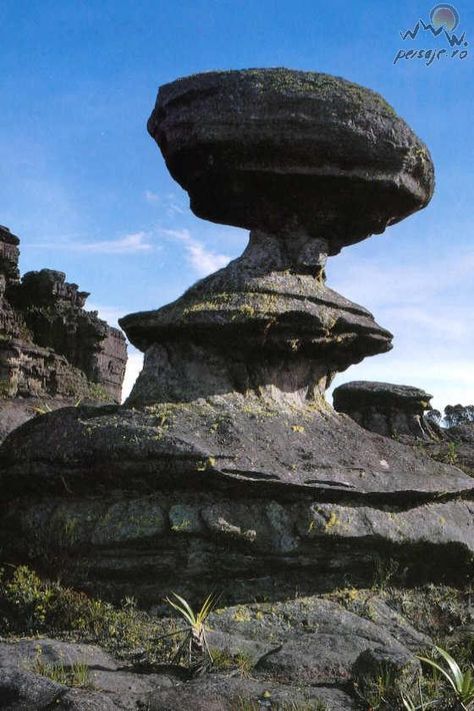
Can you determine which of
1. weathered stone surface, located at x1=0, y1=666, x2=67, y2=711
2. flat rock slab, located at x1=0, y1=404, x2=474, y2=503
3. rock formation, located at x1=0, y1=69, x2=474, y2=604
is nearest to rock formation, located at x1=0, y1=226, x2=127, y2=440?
rock formation, located at x1=0, y1=69, x2=474, y2=604

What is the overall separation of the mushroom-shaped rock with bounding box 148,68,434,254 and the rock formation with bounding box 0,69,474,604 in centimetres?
2

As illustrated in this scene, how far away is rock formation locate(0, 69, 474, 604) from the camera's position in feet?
24.7

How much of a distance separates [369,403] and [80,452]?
487 inches

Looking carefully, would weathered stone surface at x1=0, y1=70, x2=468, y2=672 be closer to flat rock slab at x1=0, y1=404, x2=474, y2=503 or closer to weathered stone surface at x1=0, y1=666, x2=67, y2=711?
flat rock slab at x1=0, y1=404, x2=474, y2=503

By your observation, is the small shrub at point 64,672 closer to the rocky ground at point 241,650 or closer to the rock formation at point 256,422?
the rocky ground at point 241,650

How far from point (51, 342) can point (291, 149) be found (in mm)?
19001

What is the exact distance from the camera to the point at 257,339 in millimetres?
8750

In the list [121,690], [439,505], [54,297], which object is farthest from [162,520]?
[54,297]

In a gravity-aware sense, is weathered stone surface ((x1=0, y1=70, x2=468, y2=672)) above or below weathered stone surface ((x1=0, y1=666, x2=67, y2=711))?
above

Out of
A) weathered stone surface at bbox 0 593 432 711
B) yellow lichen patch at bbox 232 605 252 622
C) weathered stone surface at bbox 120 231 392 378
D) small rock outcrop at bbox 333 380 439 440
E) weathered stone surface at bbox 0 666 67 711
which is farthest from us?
small rock outcrop at bbox 333 380 439 440

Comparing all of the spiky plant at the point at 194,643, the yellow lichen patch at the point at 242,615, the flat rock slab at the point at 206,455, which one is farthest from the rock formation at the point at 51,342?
the spiky plant at the point at 194,643

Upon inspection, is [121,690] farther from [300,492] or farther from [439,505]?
[439,505]

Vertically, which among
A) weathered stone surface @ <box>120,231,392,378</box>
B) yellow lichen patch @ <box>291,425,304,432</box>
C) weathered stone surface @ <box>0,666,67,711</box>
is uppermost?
weathered stone surface @ <box>120,231,392,378</box>

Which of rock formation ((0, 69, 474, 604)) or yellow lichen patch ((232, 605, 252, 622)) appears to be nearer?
yellow lichen patch ((232, 605, 252, 622))
